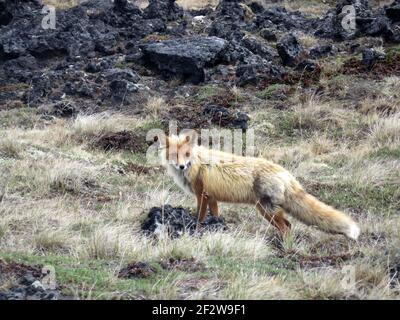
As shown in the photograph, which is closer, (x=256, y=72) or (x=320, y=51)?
(x=256, y=72)

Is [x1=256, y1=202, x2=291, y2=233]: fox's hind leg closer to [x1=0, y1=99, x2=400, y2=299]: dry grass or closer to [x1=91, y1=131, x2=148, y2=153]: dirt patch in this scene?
[x1=0, y1=99, x2=400, y2=299]: dry grass

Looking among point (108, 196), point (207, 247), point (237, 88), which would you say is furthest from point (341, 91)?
point (207, 247)

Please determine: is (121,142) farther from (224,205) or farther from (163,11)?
(163,11)

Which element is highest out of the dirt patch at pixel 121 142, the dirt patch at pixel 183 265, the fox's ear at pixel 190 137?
the fox's ear at pixel 190 137

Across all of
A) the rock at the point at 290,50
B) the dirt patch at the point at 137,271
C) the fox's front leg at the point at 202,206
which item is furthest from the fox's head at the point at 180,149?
the rock at the point at 290,50

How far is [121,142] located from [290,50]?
23.5ft

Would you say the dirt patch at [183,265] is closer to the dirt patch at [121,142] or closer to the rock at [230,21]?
the dirt patch at [121,142]

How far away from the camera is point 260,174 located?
26.9 feet

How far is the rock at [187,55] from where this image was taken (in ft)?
57.3

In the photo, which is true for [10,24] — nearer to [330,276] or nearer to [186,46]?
[186,46]

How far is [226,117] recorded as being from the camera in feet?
48.2

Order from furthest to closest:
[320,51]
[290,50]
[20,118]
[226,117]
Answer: [320,51], [290,50], [20,118], [226,117]

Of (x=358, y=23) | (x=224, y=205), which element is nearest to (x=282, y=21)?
(x=358, y=23)

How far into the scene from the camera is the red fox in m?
8.03
